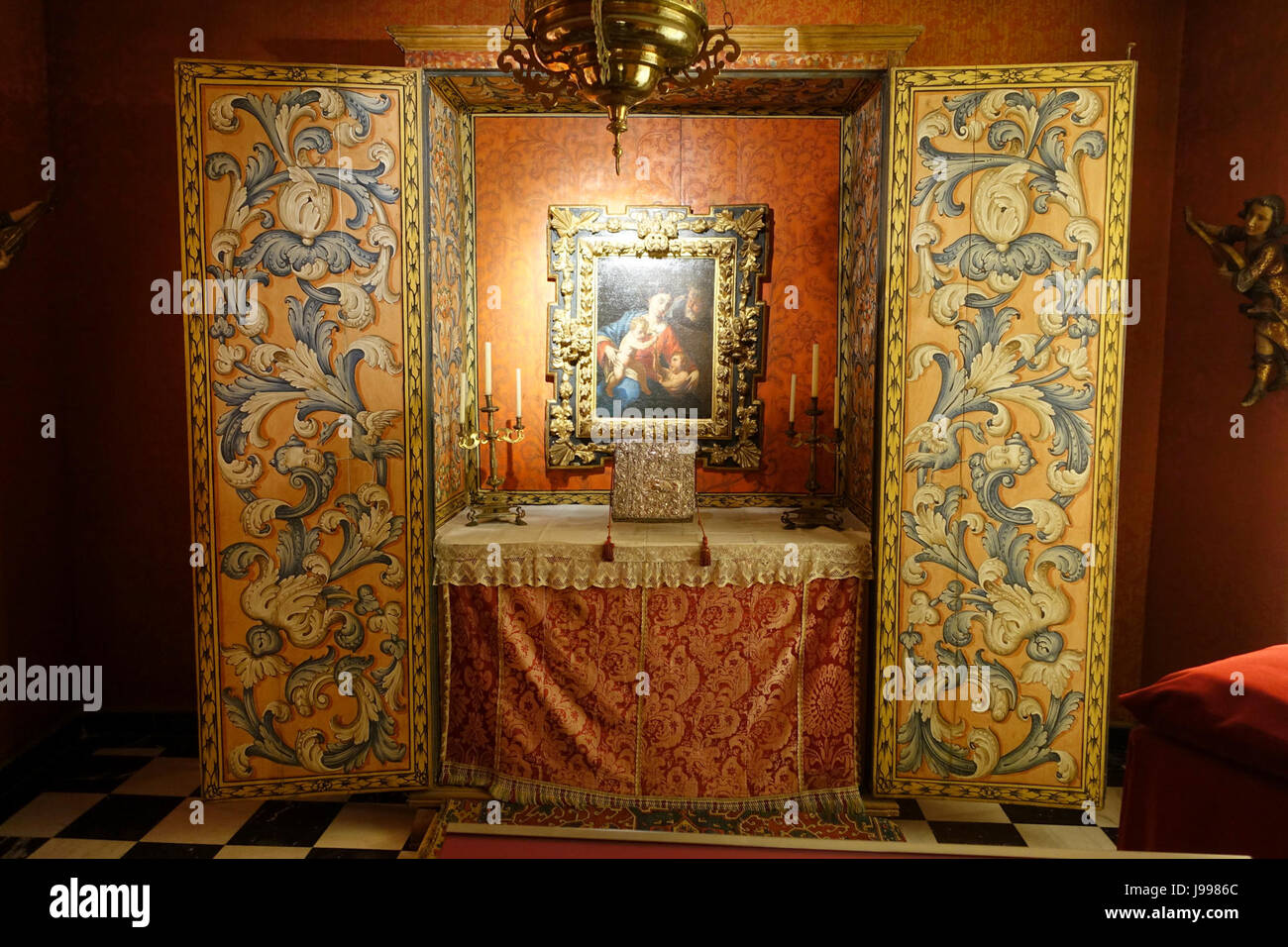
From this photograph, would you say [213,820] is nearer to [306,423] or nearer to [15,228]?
[306,423]

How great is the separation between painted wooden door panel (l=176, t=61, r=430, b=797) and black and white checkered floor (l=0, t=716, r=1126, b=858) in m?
0.19

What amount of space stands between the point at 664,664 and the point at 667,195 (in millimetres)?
2097

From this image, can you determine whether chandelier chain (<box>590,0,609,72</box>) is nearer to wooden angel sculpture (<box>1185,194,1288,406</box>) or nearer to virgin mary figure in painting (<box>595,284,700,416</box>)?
virgin mary figure in painting (<box>595,284,700,416</box>)

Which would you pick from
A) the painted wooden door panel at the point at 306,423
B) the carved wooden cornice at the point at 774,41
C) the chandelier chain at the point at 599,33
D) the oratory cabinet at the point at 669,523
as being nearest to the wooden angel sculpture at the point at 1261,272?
the oratory cabinet at the point at 669,523

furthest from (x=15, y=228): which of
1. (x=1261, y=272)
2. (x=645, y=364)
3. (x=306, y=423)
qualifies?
(x=1261, y=272)

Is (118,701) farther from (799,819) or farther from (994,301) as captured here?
(994,301)

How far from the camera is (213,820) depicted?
3.34m

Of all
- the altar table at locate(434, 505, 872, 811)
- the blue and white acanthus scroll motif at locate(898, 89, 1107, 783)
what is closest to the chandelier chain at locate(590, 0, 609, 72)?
the blue and white acanthus scroll motif at locate(898, 89, 1107, 783)

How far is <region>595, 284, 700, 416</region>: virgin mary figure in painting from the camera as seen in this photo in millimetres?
3881

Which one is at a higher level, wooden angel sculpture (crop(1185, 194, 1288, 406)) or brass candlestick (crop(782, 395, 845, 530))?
wooden angel sculpture (crop(1185, 194, 1288, 406))

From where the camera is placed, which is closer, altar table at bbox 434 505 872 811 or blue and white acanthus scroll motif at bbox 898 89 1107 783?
blue and white acanthus scroll motif at bbox 898 89 1107 783

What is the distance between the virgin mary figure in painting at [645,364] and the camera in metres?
3.88

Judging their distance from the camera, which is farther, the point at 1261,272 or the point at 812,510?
the point at 812,510

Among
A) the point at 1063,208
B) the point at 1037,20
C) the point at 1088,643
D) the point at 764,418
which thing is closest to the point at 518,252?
the point at 764,418
